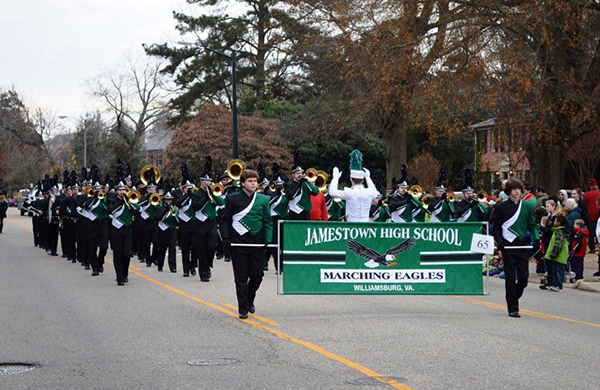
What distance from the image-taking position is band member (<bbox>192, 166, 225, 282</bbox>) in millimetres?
18047

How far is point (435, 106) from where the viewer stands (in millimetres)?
27922

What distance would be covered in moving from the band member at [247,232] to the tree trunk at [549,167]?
16251 millimetres

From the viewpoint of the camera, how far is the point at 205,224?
1886cm

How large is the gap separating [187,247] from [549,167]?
485 inches

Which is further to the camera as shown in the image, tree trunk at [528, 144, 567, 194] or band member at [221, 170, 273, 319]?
Answer: tree trunk at [528, 144, 567, 194]

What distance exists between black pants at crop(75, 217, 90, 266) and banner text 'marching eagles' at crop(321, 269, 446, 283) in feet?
29.9

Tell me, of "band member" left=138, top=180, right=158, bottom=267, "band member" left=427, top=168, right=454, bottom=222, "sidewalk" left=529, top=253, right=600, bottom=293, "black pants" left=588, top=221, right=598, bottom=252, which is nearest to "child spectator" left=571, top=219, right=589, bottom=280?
"sidewalk" left=529, top=253, right=600, bottom=293

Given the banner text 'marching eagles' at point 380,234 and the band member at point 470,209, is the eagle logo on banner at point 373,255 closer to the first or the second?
the banner text 'marching eagles' at point 380,234

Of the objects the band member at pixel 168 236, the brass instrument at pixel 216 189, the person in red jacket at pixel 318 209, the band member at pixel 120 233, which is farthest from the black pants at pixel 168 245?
the person in red jacket at pixel 318 209

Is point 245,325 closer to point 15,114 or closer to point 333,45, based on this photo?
point 333,45

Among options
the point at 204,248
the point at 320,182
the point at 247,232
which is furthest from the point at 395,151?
the point at 247,232

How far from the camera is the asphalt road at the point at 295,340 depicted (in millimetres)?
8242

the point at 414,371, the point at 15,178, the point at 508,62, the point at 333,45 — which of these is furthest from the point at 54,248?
the point at 15,178

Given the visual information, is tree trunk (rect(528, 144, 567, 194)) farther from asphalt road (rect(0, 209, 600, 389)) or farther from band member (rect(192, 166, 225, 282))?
band member (rect(192, 166, 225, 282))
